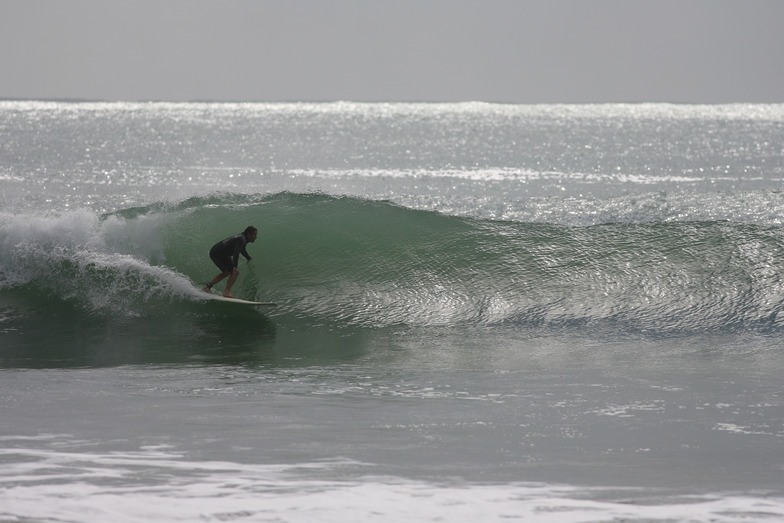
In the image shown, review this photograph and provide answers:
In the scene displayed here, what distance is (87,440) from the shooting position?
20.2 ft

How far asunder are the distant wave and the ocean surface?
0.05 m

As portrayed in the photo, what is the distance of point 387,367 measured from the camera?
902cm

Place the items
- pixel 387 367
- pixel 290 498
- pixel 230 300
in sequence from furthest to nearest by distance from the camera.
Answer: pixel 230 300 < pixel 387 367 < pixel 290 498

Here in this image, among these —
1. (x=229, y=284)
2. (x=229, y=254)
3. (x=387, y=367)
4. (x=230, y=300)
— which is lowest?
(x=387, y=367)

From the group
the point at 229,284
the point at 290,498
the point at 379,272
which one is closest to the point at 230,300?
the point at 229,284

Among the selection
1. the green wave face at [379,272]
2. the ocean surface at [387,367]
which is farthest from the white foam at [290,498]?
the green wave face at [379,272]

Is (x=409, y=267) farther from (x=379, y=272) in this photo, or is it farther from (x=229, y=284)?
(x=229, y=284)

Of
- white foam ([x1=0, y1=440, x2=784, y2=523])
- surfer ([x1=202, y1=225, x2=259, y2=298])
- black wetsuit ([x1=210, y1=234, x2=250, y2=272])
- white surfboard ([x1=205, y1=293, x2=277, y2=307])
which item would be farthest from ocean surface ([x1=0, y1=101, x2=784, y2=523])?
black wetsuit ([x1=210, y1=234, x2=250, y2=272])

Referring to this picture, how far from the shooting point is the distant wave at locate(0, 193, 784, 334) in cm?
1159

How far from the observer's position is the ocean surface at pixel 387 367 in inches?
207

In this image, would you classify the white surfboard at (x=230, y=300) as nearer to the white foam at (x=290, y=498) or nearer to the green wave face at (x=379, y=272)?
the green wave face at (x=379, y=272)

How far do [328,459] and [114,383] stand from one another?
10.5 feet

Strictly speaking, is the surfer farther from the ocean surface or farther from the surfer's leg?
the ocean surface

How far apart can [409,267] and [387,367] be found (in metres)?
4.31
